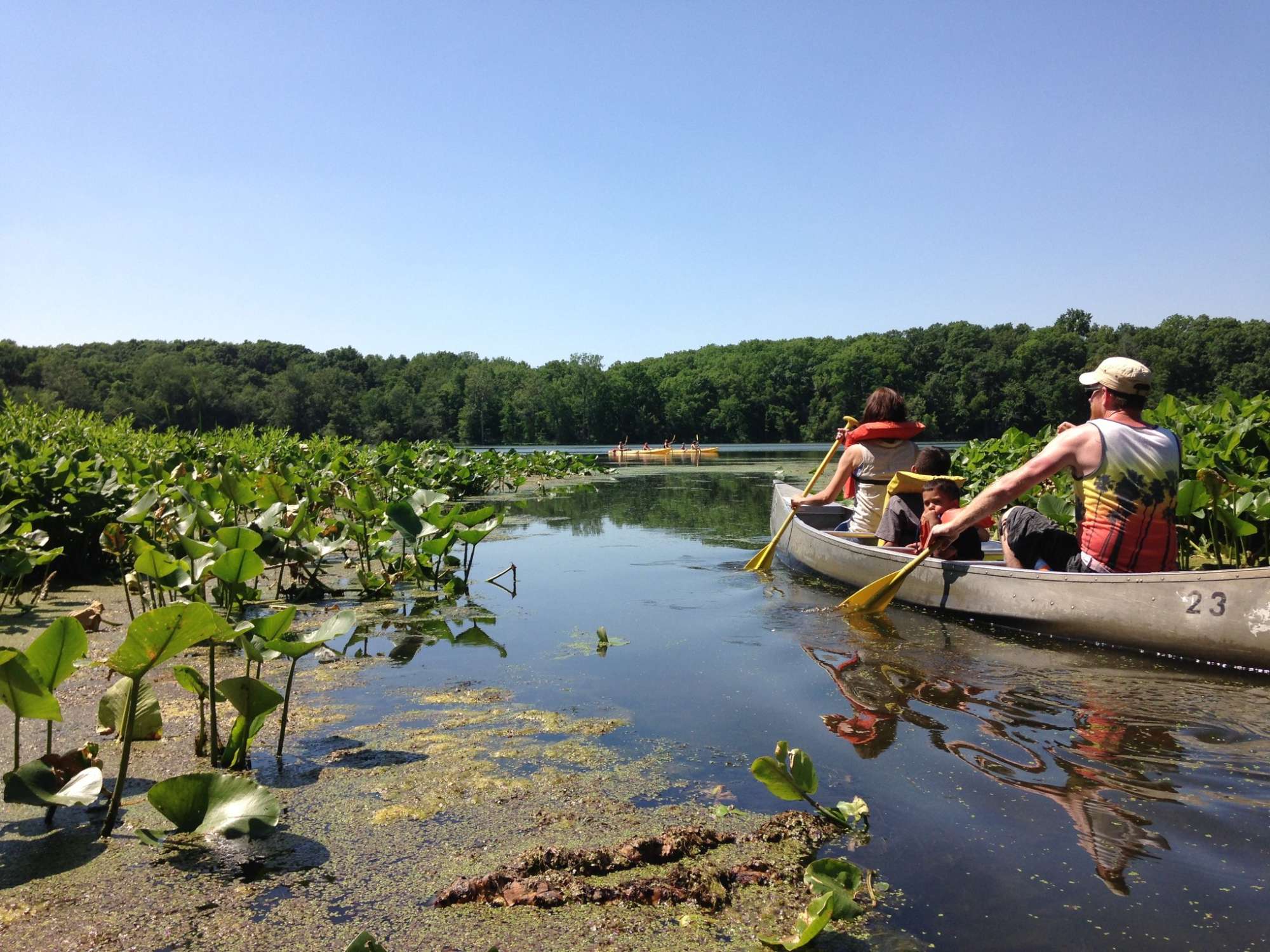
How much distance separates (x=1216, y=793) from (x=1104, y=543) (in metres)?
2.15

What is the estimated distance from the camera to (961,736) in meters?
3.38

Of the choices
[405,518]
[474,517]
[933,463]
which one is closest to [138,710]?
[405,518]

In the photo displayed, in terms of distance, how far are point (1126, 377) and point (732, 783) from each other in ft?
9.90

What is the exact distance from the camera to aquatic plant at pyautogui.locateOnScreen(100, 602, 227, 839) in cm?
226

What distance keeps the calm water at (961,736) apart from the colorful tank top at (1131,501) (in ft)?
1.77

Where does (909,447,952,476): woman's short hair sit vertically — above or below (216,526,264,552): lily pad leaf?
above

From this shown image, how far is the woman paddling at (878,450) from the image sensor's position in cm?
734

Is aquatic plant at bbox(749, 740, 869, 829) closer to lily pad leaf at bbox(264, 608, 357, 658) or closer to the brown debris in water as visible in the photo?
the brown debris in water

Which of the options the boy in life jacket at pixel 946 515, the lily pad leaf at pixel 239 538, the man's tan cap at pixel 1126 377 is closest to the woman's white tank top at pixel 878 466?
the boy in life jacket at pixel 946 515

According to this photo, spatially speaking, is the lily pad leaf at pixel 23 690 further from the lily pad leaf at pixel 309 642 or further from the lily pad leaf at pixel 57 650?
the lily pad leaf at pixel 309 642

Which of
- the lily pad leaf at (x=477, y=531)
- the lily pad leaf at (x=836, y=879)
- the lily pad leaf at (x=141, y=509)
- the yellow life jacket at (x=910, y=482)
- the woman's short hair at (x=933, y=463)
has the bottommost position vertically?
the lily pad leaf at (x=836, y=879)

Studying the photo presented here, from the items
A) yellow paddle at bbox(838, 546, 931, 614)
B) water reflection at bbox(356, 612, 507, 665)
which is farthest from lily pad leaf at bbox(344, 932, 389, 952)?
yellow paddle at bbox(838, 546, 931, 614)

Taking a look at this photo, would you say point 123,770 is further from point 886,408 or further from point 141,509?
point 886,408

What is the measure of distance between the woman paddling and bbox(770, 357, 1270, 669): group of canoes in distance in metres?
1.18
